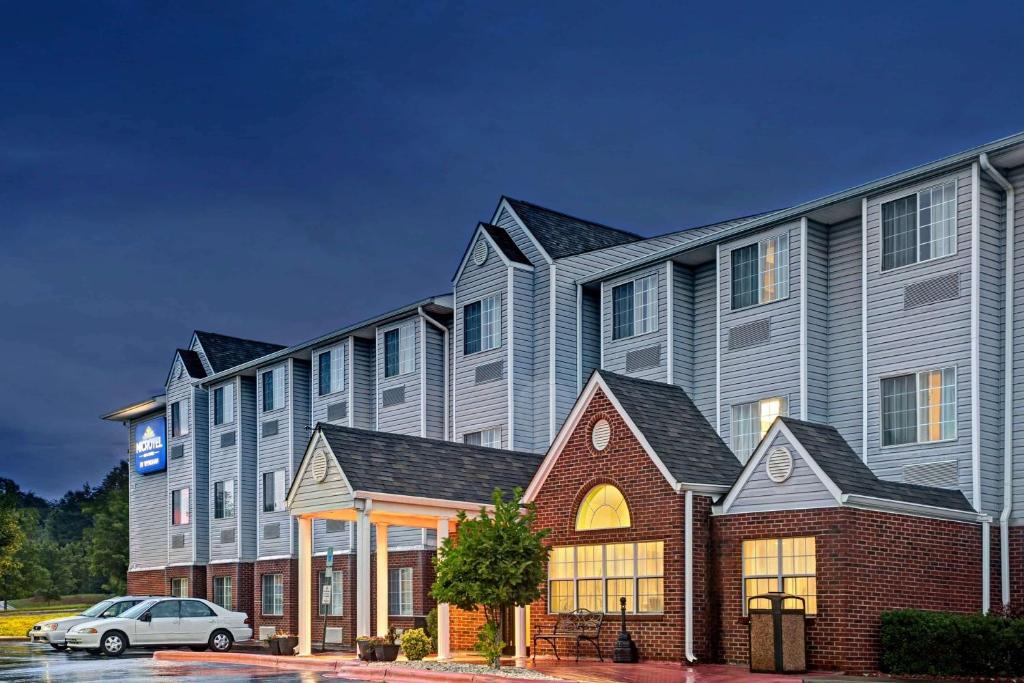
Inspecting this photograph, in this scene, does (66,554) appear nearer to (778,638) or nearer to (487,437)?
(487,437)

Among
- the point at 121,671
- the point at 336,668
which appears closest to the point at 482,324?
the point at 336,668

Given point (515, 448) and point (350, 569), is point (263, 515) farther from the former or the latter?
point (515, 448)

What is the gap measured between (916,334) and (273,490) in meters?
27.4

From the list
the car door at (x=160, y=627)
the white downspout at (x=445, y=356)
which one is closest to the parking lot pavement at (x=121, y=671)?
the car door at (x=160, y=627)

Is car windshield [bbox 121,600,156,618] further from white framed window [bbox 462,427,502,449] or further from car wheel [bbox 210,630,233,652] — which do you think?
white framed window [bbox 462,427,502,449]

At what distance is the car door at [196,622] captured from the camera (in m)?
34.2

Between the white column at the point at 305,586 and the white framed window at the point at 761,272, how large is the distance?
11522 millimetres

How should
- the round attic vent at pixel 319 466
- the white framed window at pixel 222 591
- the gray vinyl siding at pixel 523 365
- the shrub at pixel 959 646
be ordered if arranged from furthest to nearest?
the white framed window at pixel 222 591 < the gray vinyl siding at pixel 523 365 < the round attic vent at pixel 319 466 < the shrub at pixel 959 646

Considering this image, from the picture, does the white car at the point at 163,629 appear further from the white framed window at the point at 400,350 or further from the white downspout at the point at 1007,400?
the white downspout at the point at 1007,400

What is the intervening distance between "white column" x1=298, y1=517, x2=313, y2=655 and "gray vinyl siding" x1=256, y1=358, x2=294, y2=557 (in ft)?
50.7

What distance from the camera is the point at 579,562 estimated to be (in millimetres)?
26750

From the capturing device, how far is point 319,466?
27.9 metres

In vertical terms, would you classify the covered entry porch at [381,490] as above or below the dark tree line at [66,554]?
above

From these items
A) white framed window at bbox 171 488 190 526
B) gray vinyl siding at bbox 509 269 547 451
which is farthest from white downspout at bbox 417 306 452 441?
white framed window at bbox 171 488 190 526
